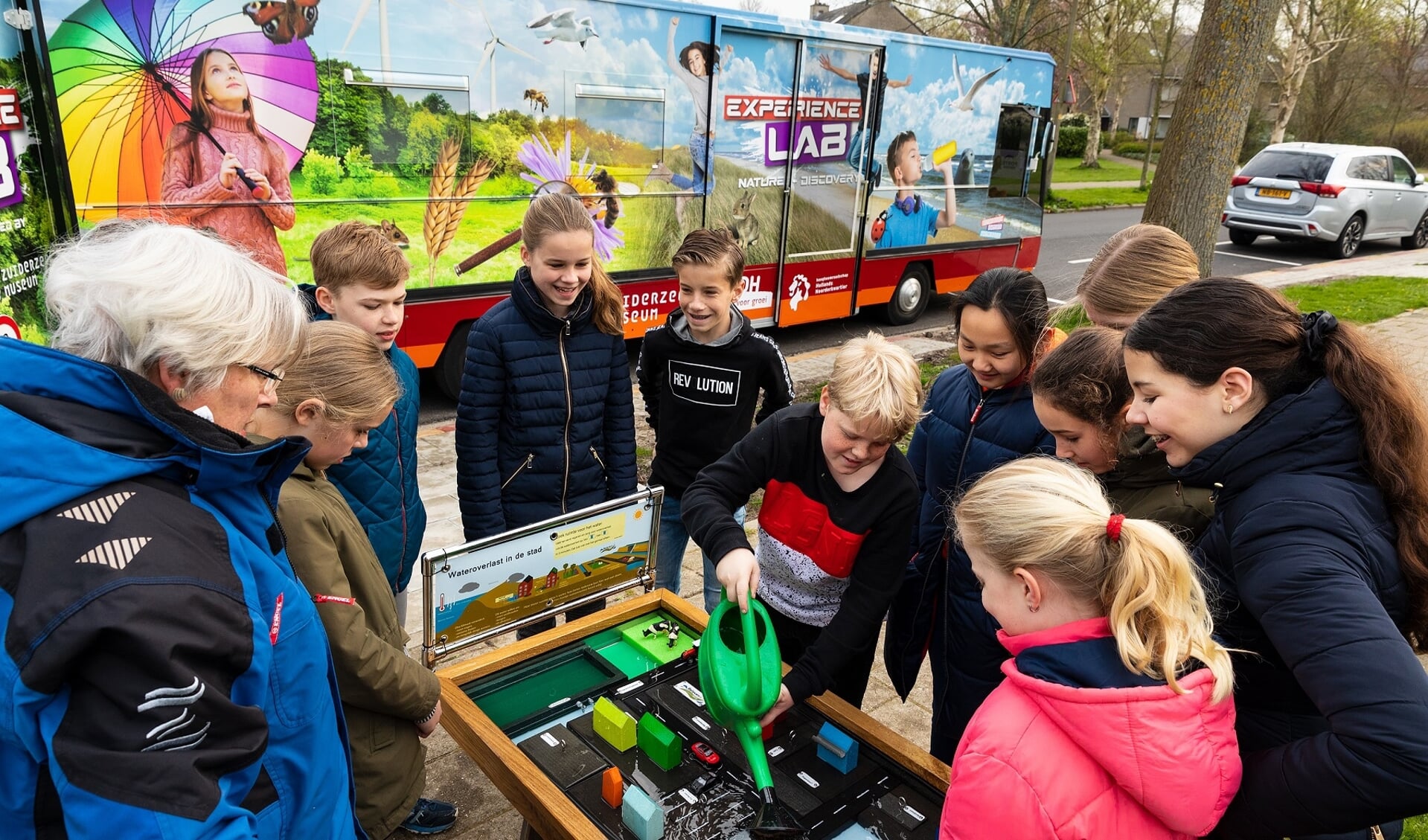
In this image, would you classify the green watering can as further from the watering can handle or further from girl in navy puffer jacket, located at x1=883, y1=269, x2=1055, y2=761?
girl in navy puffer jacket, located at x1=883, y1=269, x2=1055, y2=761

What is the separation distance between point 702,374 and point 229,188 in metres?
3.32

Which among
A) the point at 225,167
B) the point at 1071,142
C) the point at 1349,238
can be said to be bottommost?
the point at 1349,238

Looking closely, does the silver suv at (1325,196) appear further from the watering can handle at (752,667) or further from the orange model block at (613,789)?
the orange model block at (613,789)

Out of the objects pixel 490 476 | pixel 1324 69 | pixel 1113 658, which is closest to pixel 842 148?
pixel 490 476

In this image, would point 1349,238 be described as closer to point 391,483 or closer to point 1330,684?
point 1330,684

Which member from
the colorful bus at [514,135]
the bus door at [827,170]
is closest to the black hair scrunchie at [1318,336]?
the colorful bus at [514,135]

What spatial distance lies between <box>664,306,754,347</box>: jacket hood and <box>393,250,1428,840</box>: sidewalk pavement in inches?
48.6

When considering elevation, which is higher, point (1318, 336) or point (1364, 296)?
point (1318, 336)

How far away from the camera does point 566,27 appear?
572 centimetres

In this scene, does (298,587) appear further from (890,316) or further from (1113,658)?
(890,316)

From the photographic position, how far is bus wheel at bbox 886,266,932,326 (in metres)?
9.25

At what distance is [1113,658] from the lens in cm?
128

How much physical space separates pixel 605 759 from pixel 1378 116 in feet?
123

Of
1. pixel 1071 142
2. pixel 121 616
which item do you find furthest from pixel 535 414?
pixel 1071 142
